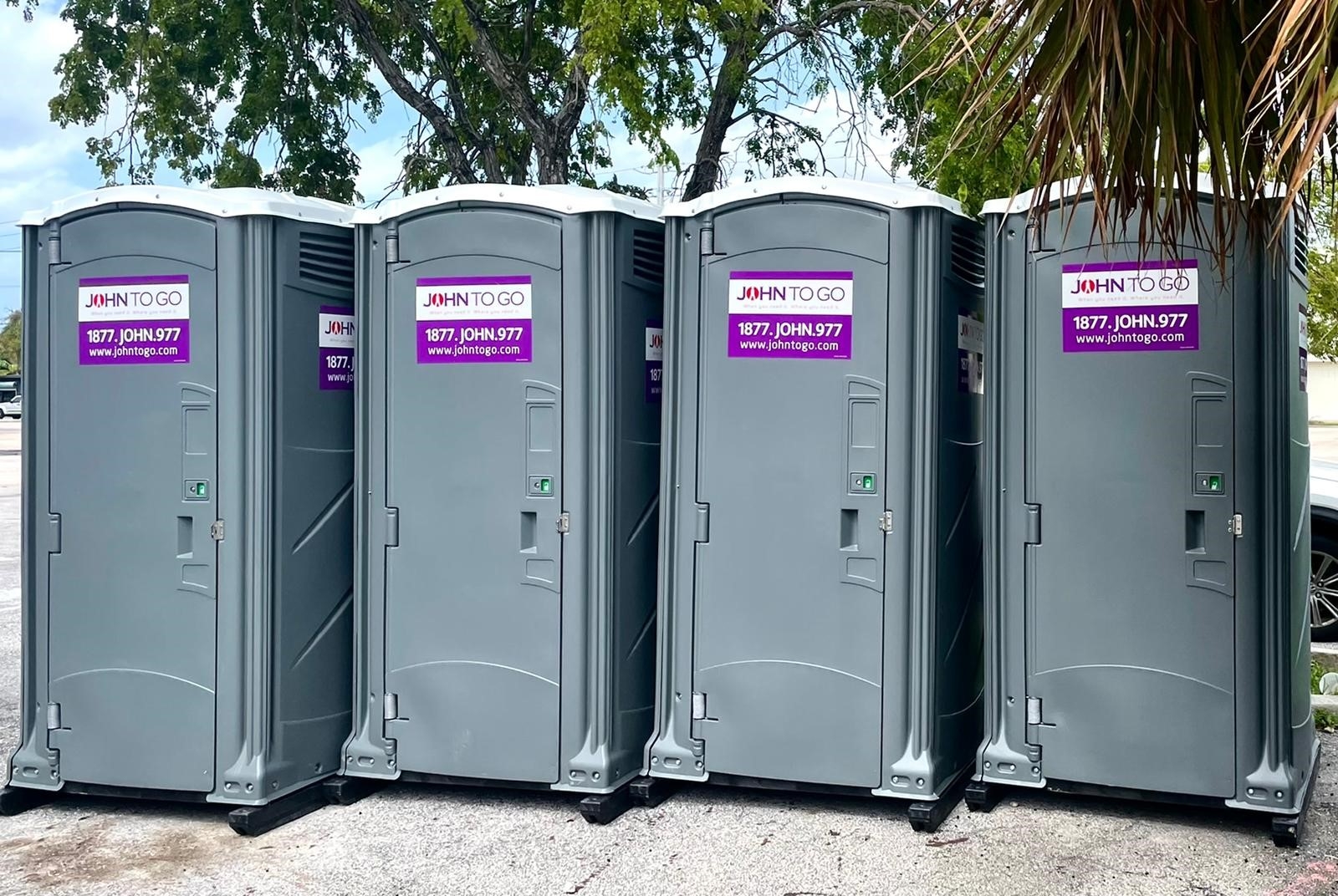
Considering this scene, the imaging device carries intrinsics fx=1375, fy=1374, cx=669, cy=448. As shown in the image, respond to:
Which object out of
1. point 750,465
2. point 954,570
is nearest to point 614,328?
point 750,465

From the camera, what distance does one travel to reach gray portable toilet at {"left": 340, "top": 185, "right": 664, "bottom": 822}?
4.97 meters

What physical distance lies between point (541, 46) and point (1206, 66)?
8.65 m

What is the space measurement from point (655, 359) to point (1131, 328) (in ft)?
5.73

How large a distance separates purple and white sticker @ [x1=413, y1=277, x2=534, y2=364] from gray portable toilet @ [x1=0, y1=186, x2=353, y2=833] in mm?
444

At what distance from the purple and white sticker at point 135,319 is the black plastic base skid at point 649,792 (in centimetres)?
225

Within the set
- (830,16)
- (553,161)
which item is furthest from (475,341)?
(830,16)

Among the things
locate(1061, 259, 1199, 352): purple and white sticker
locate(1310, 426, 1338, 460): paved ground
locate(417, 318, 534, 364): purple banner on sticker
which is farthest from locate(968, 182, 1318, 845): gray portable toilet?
locate(1310, 426, 1338, 460): paved ground

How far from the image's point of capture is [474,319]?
199 inches

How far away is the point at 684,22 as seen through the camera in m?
9.90

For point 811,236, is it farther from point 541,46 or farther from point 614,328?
point 541,46

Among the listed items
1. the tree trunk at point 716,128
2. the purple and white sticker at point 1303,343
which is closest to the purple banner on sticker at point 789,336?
the purple and white sticker at point 1303,343

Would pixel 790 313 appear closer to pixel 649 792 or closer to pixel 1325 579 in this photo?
pixel 649 792

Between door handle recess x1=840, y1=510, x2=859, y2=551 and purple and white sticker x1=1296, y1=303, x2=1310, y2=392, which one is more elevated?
purple and white sticker x1=1296, y1=303, x2=1310, y2=392

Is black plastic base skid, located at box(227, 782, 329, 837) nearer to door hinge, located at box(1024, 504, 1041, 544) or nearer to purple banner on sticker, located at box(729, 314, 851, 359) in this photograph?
purple banner on sticker, located at box(729, 314, 851, 359)
